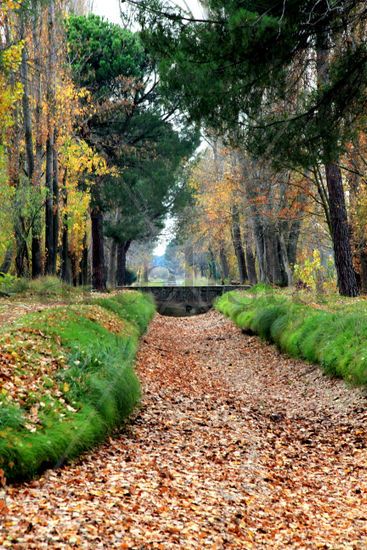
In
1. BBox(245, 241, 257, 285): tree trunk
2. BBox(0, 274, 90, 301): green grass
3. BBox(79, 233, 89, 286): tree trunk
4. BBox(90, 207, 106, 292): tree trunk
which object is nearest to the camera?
BBox(0, 274, 90, 301): green grass

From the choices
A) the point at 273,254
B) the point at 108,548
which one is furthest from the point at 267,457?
the point at 273,254

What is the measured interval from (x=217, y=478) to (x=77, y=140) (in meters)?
19.3

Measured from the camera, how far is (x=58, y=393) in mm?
6422

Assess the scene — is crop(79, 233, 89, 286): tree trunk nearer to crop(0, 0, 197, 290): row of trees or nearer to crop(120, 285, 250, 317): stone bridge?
crop(0, 0, 197, 290): row of trees

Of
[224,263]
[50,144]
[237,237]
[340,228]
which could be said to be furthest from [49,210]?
[224,263]

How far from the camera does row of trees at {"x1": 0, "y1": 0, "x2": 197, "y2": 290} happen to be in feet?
61.9

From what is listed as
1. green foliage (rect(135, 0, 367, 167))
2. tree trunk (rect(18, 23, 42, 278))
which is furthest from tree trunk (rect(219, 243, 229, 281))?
green foliage (rect(135, 0, 367, 167))

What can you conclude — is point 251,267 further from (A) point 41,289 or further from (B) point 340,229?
(A) point 41,289

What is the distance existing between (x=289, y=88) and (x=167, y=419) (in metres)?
5.59

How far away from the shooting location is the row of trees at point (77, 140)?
18859 mm

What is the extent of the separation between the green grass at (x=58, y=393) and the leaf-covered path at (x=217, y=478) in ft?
0.68

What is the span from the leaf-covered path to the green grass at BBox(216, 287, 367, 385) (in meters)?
0.35

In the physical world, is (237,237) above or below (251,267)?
above

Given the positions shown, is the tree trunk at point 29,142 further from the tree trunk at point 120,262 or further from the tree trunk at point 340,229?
the tree trunk at point 120,262
